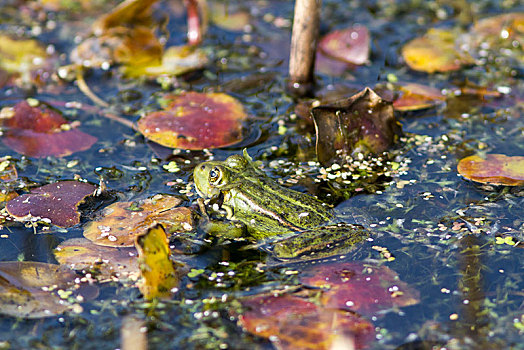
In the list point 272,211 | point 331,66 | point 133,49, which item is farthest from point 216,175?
point 133,49

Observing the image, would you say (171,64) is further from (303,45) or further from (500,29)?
(500,29)

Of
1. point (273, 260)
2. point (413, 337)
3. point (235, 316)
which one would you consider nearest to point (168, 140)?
point (273, 260)

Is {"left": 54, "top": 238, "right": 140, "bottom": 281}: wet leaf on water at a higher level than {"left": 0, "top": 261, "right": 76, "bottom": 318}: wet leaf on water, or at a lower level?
higher

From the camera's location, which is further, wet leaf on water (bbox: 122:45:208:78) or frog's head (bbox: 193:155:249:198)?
wet leaf on water (bbox: 122:45:208:78)

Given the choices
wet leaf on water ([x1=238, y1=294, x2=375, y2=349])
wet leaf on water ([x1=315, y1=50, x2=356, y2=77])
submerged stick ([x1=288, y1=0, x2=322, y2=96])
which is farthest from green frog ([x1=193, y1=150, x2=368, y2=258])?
wet leaf on water ([x1=315, y1=50, x2=356, y2=77])

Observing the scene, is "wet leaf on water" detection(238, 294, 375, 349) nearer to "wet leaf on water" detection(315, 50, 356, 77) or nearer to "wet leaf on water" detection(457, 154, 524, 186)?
"wet leaf on water" detection(457, 154, 524, 186)

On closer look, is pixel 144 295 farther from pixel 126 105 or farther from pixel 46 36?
pixel 46 36

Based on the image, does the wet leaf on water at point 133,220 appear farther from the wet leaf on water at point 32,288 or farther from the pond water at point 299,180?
the wet leaf on water at point 32,288

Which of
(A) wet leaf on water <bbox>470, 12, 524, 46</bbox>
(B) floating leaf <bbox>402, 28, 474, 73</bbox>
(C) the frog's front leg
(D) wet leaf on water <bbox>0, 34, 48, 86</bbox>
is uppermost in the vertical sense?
(A) wet leaf on water <bbox>470, 12, 524, 46</bbox>

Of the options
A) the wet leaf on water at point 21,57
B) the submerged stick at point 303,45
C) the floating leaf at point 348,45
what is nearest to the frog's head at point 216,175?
the submerged stick at point 303,45
